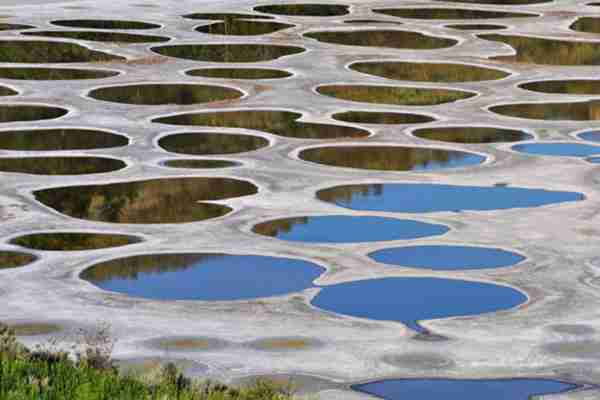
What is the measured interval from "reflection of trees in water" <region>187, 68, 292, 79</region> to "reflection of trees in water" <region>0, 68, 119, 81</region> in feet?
4.41

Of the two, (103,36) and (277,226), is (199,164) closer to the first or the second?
(277,226)

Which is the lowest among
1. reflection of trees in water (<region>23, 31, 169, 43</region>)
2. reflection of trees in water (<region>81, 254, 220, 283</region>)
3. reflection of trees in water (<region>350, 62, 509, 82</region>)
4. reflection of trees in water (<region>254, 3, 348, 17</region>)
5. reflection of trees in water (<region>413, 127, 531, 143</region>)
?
reflection of trees in water (<region>254, 3, 348, 17</region>)

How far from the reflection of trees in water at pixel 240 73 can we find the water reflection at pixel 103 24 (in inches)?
260

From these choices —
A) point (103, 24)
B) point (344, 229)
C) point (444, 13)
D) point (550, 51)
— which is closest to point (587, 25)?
point (444, 13)

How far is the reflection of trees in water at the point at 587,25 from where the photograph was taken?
34822mm

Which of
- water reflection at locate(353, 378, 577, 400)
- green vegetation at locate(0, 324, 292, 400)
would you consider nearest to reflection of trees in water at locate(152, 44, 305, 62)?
water reflection at locate(353, 378, 577, 400)

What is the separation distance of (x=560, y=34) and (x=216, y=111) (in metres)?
12.3

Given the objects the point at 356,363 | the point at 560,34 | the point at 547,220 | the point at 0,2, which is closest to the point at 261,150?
the point at 547,220

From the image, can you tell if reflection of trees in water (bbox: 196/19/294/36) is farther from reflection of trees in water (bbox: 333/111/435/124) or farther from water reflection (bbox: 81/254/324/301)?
water reflection (bbox: 81/254/324/301)

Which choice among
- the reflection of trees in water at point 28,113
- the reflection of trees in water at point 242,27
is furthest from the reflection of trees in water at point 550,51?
the reflection of trees in water at point 28,113

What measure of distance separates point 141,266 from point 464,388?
13.7 ft

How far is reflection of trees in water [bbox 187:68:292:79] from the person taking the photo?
26906mm

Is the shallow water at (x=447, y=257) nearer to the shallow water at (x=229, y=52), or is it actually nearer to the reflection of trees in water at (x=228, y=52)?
the shallow water at (x=229, y=52)

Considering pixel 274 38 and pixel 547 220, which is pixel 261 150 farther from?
pixel 274 38
